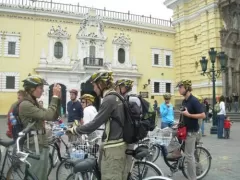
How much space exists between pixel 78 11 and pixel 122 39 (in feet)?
16.8

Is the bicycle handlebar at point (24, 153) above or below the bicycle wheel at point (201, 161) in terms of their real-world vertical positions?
above

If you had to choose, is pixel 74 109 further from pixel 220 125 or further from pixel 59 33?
pixel 59 33

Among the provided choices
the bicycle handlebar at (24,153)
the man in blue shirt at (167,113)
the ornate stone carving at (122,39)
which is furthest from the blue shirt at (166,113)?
the ornate stone carving at (122,39)

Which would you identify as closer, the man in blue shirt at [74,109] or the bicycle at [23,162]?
the bicycle at [23,162]

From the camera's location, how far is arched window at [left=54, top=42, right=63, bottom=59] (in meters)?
30.0

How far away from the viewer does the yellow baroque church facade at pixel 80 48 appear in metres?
28.2

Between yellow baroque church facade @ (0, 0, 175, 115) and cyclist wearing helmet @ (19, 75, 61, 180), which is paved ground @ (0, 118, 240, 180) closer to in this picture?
cyclist wearing helmet @ (19, 75, 61, 180)

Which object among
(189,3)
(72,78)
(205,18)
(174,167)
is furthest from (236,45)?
(174,167)

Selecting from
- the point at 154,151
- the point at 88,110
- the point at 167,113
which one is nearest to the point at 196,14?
the point at 167,113

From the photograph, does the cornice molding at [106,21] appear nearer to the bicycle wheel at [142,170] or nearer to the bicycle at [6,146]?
the bicycle at [6,146]

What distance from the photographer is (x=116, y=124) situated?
3.60 m

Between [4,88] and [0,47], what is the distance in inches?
142

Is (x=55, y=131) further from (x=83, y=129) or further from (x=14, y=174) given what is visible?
(x=83, y=129)

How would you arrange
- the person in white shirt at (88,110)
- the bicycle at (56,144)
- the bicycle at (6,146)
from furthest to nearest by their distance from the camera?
the person in white shirt at (88,110), the bicycle at (56,144), the bicycle at (6,146)
